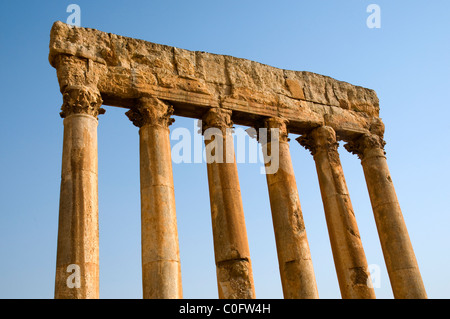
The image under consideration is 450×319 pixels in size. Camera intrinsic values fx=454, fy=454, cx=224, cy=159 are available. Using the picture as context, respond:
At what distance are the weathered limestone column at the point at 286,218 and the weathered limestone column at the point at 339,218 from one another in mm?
1867

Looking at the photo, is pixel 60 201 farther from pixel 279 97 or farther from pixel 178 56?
pixel 279 97

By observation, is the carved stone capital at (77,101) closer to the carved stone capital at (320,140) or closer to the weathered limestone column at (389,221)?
the carved stone capital at (320,140)

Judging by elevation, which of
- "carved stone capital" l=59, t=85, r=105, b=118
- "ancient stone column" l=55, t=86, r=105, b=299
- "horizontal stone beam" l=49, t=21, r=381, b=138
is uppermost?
"horizontal stone beam" l=49, t=21, r=381, b=138

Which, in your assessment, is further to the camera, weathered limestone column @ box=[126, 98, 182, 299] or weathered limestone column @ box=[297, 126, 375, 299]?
weathered limestone column @ box=[297, 126, 375, 299]

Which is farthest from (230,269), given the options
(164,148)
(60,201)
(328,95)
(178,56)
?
(328,95)

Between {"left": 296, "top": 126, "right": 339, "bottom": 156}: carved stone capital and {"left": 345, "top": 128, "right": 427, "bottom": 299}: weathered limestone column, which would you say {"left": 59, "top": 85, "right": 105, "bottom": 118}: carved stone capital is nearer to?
{"left": 296, "top": 126, "right": 339, "bottom": 156}: carved stone capital

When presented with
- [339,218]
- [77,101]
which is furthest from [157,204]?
[339,218]

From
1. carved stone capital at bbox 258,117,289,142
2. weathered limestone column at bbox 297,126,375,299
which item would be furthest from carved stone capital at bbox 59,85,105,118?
weathered limestone column at bbox 297,126,375,299

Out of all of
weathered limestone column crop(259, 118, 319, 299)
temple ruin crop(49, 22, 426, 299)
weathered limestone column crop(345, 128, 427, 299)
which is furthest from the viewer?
weathered limestone column crop(345, 128, 427, 299)

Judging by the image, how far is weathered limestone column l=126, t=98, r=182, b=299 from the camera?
13.8m

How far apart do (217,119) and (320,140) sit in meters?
5.12

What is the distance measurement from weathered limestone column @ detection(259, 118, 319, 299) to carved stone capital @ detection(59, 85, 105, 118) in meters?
7.20

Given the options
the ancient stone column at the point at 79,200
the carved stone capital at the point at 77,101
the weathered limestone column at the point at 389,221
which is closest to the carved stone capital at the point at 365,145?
the weathered limestone column at the point at 389,221

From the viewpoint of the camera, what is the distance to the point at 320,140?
20.1 metres
